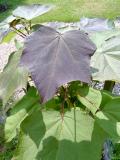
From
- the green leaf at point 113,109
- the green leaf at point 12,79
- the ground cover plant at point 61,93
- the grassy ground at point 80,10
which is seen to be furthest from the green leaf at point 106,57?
the grassy ground at point 80,10

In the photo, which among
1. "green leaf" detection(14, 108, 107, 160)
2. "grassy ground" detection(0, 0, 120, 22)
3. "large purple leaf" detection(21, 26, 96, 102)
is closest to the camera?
"large purple leaf" detection(21, 26, 96, 102)

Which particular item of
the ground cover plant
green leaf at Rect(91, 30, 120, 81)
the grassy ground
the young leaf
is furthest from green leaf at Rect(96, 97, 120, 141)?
the grassy ground

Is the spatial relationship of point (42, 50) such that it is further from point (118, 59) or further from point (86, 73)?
point (118, 59)

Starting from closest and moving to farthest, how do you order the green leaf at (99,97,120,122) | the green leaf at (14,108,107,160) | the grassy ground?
the green leaf at (14,108,107,160)
the green leaf at (99,97,120,122)
the grassy ground

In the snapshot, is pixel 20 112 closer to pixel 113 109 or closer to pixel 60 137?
pixel 60 137

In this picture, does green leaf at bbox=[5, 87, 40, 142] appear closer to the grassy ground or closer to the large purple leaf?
the large purple leaf

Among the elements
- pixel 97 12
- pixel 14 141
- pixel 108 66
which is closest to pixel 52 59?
pixel 108 66
